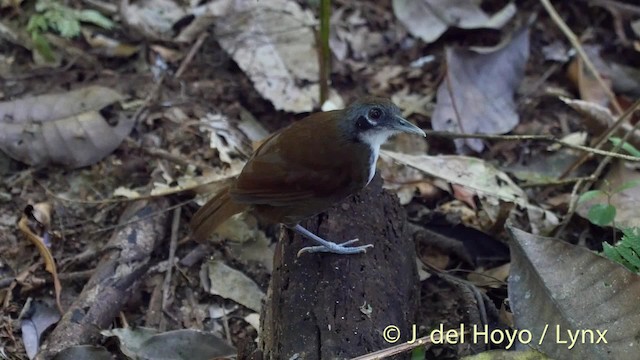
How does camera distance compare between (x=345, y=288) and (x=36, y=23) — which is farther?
(x=36, y=23)

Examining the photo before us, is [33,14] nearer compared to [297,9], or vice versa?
[33,14]

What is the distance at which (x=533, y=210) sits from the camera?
417cm

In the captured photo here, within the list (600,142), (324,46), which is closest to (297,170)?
(324,46)

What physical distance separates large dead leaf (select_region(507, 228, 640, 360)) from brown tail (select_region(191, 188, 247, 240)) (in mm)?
1260

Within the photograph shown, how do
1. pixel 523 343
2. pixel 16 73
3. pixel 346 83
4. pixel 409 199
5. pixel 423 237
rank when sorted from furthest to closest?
pixel 346 83
pixel 16 73
pixel 409 199
pixel 423 237
pixel 523 343

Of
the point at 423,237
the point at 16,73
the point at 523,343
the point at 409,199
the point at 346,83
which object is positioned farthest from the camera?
the point at 346,83

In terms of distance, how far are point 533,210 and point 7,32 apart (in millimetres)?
3396

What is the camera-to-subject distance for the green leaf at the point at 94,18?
4.98m

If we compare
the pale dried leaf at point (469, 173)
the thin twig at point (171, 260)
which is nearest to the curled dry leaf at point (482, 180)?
the pale dried leaf at point (469, 173)

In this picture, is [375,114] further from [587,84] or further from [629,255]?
[587,84]

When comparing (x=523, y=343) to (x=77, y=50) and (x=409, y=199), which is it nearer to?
(x=409, y=199)

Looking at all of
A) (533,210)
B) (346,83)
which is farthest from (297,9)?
(533,210)

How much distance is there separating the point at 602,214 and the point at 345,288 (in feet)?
4.76

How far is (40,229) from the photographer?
3.96m
